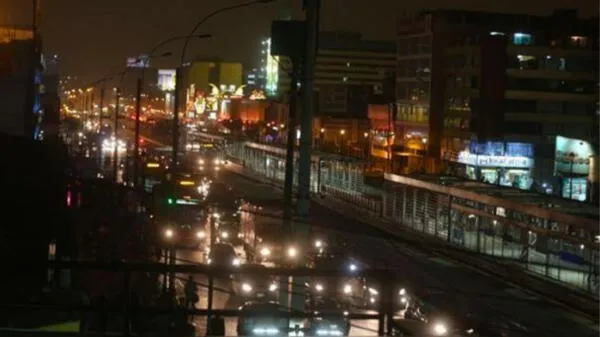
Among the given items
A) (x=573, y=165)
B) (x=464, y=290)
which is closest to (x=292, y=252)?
(x=464, y=290)

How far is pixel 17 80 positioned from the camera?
29500mm

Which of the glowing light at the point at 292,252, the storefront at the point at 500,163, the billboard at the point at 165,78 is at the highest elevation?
the billboard at the point at 165,78

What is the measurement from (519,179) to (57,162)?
2866 cm

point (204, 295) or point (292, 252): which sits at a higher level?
point (292, 252)

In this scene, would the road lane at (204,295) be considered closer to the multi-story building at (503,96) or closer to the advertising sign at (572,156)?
the multi-story building at (503,96)

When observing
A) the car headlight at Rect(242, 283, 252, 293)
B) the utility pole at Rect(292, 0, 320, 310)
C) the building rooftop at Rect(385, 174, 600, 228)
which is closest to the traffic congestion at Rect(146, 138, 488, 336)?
the car headlight at Rect(242, 283, 252, 293)

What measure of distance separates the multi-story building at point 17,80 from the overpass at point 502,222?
470 inches

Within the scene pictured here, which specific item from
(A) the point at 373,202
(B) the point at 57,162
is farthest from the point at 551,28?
(B) the point at 57,162

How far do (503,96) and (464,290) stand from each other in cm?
2877

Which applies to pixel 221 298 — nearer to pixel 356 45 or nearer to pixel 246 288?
pixel 246 288

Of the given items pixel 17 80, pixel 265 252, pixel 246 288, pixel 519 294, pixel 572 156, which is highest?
pixel 17 80

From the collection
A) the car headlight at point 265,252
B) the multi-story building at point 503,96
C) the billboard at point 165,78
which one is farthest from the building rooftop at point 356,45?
the car headlight at point 265,252

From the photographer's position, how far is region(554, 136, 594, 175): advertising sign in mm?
41156

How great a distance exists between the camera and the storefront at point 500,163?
41.3 meters
